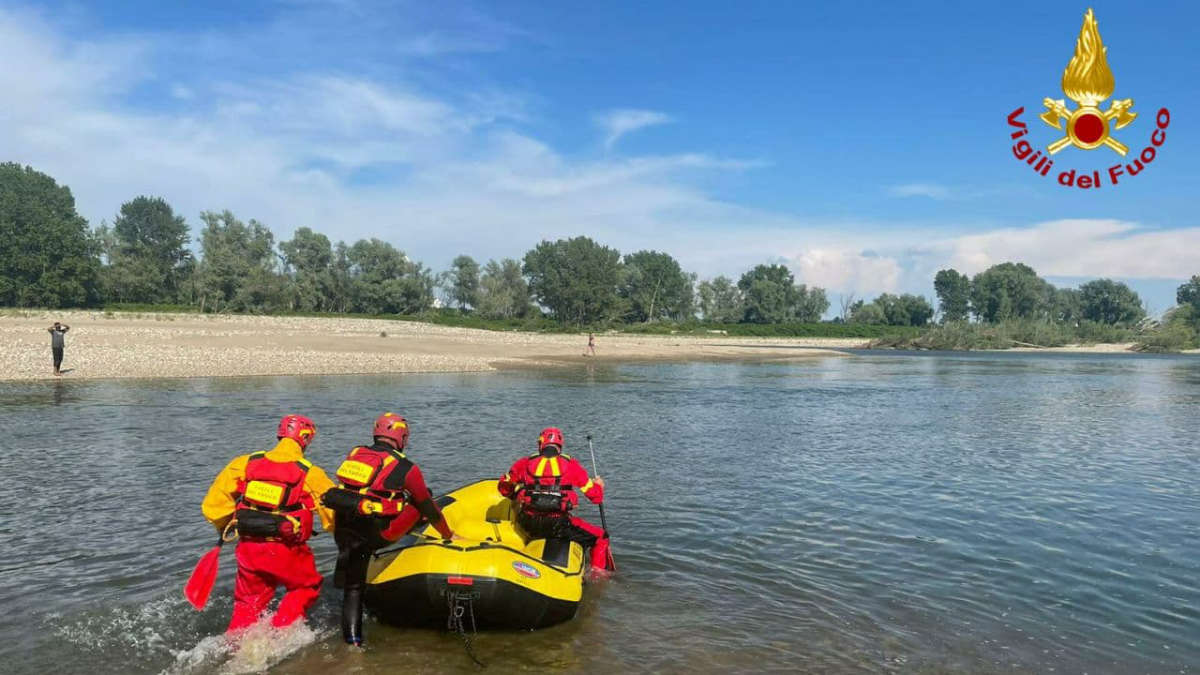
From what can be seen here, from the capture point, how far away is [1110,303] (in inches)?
5020

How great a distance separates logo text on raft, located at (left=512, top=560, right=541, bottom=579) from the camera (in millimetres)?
6750

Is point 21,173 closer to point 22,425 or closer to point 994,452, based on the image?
point 22,425

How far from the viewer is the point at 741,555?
977 cm

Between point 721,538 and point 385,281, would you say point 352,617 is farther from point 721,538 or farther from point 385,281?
point 385,281

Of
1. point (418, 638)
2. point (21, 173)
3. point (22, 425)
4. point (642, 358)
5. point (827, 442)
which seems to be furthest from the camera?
point (21, 173)

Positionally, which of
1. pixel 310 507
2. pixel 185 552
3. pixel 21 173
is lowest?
pixel 185 552

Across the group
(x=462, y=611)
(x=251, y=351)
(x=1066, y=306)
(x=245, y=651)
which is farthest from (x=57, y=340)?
(x=1066, y=306)

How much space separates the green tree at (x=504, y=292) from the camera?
109688 millimetres

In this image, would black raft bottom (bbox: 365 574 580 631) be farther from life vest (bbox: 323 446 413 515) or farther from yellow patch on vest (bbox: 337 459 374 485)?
yellow patch on vest (bbox: 337 459 374 485)

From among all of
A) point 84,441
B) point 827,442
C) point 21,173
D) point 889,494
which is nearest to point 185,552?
point 84,441

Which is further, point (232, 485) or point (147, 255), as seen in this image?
point (147, 255)

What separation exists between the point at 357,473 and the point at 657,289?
126685 mm

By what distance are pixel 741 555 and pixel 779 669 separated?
322cm

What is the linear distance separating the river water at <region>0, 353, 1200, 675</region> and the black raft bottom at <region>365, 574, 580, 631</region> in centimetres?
18
